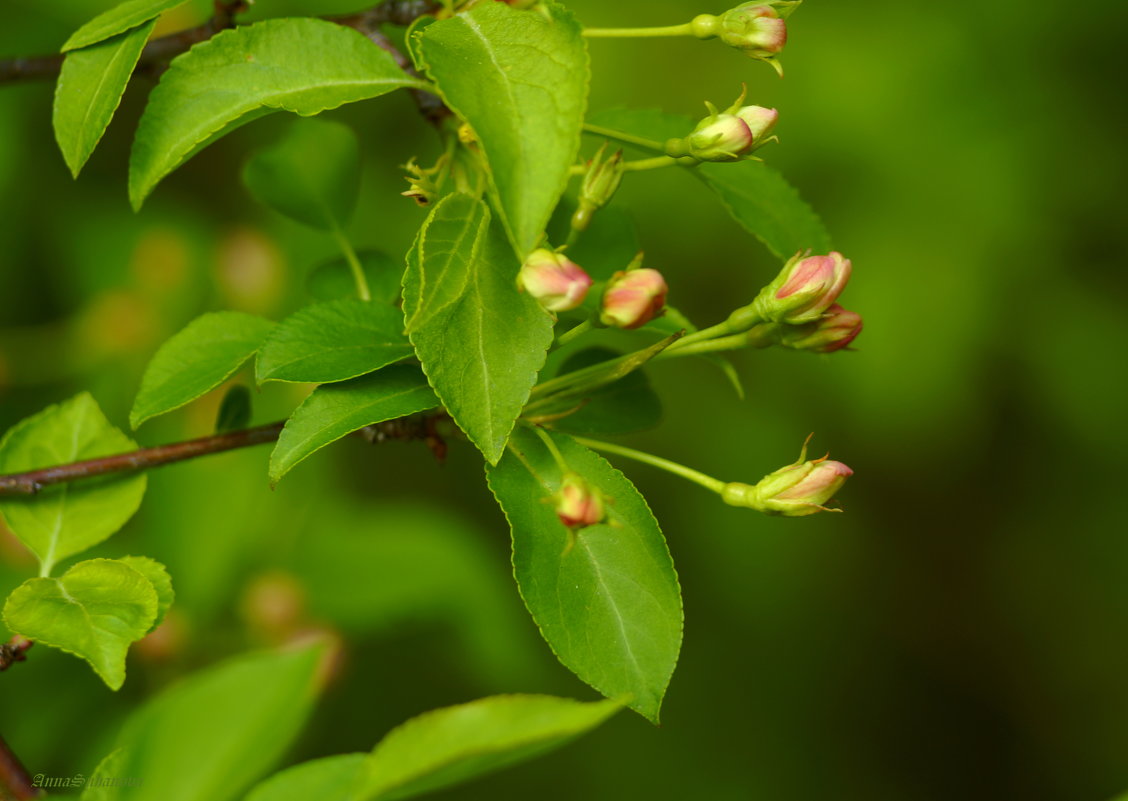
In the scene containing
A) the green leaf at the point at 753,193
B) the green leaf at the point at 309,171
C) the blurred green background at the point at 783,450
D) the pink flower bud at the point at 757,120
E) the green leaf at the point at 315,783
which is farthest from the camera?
the blurred green background at the point at 783,450

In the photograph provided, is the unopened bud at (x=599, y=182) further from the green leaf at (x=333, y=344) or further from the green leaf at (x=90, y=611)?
the green leaf at (x=90, y=611)

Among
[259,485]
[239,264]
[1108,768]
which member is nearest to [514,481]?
[259,485]

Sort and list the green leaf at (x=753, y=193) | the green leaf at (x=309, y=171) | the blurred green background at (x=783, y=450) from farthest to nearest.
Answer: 1. the blurred green background at (x=783, y=450)
2. the green leaf at (x=309, y=171)
3. the green leaf at (x=753, y=193)

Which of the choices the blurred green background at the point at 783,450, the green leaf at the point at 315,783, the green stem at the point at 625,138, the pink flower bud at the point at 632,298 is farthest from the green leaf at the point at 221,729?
the blurred green background at the point at 783,450

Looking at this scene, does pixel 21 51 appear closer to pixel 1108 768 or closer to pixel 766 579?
pixel 766 579

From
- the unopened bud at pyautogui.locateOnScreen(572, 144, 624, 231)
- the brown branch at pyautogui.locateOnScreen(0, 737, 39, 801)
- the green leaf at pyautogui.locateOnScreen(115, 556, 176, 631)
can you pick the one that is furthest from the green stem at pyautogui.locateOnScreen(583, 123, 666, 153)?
the brown branch at pyautogui.locateOnScreen(0, 737, 39, 801)

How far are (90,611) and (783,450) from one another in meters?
1.58

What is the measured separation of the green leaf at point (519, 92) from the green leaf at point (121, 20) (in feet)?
0.49

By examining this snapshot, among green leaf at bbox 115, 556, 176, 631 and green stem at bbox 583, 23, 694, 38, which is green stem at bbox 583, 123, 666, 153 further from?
green leaf at bbox 115, 556, 176, 631

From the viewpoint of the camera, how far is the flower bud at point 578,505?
58 centimetres

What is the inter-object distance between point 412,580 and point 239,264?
478mm

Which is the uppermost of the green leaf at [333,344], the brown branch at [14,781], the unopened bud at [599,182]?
the unopened bud at [599,182]

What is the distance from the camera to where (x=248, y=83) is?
0.60 metres

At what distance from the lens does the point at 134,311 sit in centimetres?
146
